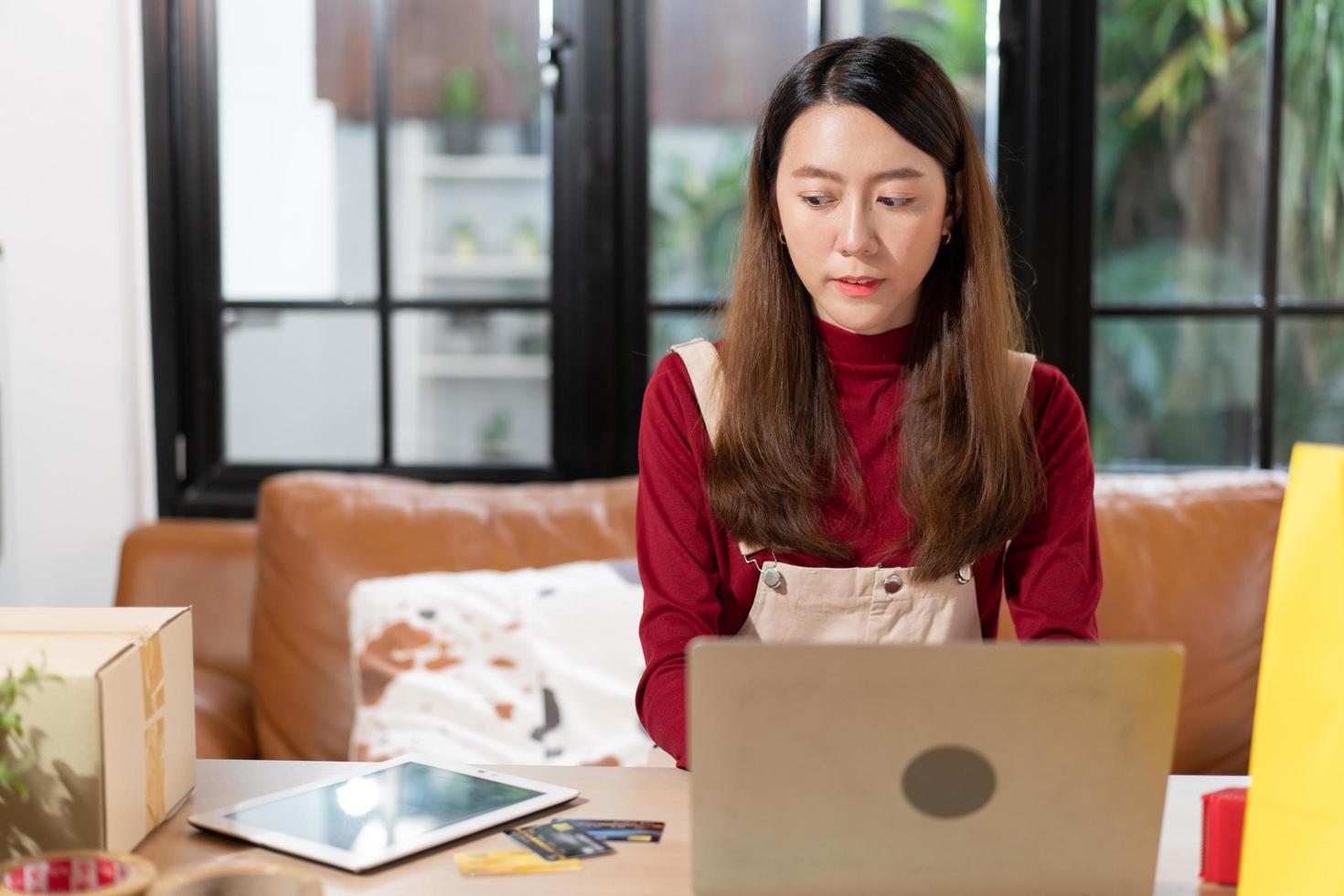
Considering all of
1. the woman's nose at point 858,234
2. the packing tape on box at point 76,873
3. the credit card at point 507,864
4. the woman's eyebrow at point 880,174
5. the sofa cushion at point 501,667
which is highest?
the woman's eyebrow at point 880,174

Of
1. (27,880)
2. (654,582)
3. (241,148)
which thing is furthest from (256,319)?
(27,880)

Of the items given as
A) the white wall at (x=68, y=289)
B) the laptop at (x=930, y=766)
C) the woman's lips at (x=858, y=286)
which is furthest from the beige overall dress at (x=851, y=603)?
the white wall at (x=68, y=289)

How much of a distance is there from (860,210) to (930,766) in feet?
2.07

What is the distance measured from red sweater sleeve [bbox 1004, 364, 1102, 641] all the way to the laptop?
1.90 ft

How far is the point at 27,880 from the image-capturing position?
0.71 metres

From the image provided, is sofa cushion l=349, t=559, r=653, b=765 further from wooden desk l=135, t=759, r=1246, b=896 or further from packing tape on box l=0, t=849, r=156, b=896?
packing tape on box l=0, t=849, r=156, b=896

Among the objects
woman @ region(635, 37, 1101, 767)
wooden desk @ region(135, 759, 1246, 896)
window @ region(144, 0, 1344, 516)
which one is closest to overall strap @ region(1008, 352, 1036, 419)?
woman @ region(635, 37, 1101, 767)

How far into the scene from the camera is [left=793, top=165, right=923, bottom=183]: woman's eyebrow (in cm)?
124

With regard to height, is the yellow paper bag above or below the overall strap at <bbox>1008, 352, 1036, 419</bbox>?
below

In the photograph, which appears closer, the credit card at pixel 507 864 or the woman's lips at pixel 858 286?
the credit card at pixel 507 864

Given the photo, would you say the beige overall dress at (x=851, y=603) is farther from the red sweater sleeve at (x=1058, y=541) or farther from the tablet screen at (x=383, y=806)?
the tablet screen at (x=383, y=806)

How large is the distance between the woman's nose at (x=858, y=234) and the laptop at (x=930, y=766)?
587 mm

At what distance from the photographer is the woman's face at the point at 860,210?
1237 millimetres

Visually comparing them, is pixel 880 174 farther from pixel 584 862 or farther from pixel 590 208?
pixel 590 208
